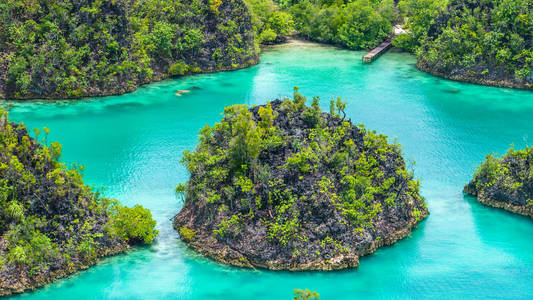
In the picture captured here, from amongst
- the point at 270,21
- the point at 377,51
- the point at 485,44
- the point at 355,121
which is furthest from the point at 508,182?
the point at 270,21

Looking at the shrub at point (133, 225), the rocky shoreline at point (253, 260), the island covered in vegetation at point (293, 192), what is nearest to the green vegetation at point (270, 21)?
the island covered in vegetation at point (293, 192)

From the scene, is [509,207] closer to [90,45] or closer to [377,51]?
[90,45]

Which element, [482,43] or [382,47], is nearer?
[482,43]

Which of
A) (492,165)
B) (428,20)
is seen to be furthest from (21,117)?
(428,20)

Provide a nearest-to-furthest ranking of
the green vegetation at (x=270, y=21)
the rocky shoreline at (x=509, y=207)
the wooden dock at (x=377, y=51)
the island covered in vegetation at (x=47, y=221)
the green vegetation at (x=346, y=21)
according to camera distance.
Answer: the island covered in vegetation at (x=47, y=221)
the rocky shoreline at (x=509, y=207)
the wooden dock at (x=377, y=51)
the green vegetation at (x=346, y=21)
the green vegetation at (x=270, y=21)

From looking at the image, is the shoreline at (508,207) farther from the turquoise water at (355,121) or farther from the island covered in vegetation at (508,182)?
the turquoise water at (355,121)

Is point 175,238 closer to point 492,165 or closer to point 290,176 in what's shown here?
point 290,176

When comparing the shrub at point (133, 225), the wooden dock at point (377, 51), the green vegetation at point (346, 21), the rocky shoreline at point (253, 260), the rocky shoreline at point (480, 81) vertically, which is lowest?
the rocky shoreline at point (253, 260)

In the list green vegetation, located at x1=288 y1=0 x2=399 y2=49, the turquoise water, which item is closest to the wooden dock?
green vegetation, located at x1=288 y1=0 x2=399 y2=49

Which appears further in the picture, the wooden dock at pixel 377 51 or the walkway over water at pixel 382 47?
the walkway over water at pixel 382 47
